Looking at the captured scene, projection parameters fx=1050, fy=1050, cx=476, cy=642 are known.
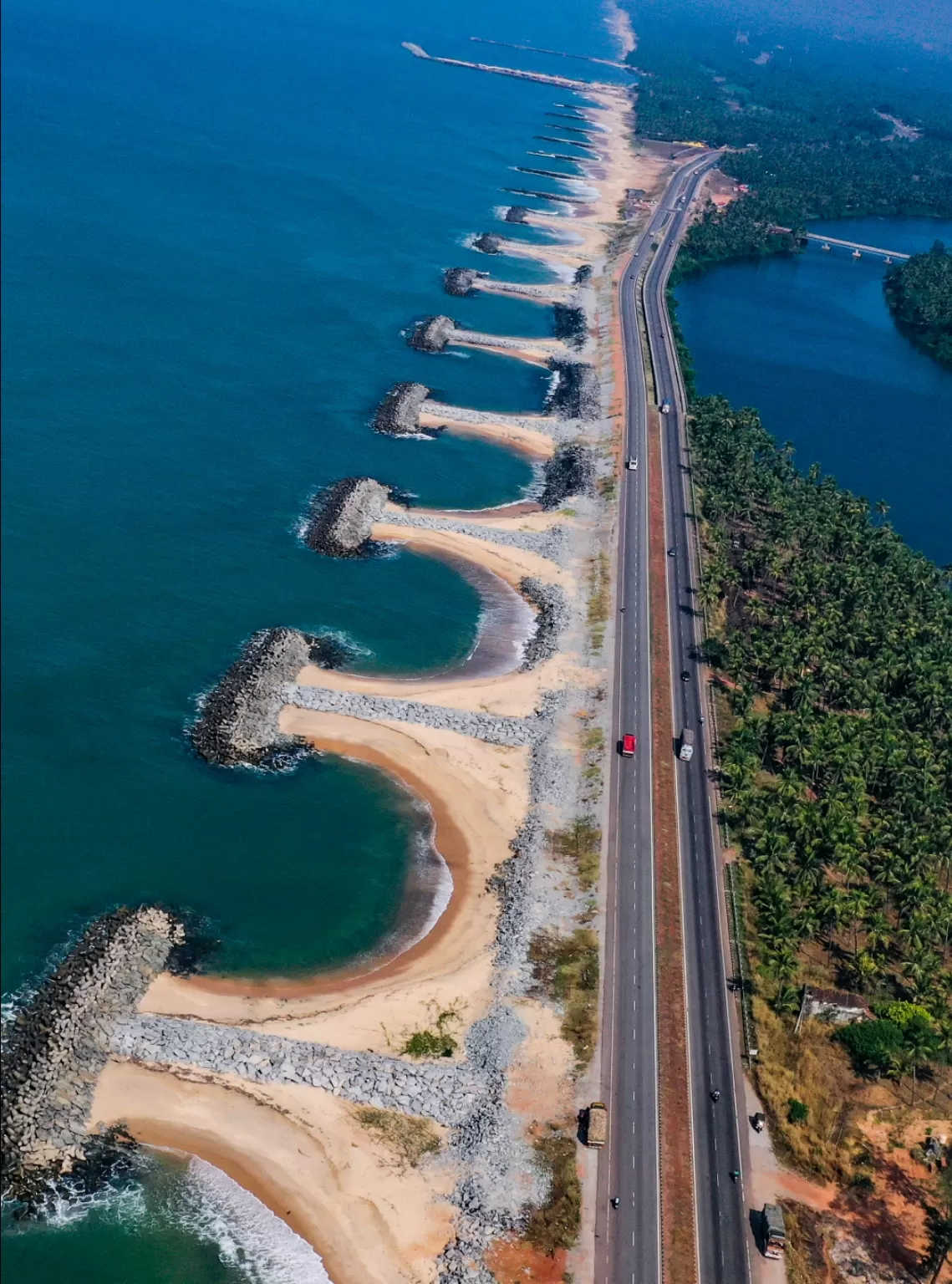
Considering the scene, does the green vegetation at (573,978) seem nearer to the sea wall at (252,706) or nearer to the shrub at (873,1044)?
the shrub at (873,1044)

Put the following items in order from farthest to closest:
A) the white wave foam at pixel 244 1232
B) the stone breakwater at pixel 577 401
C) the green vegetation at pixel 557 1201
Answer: the stone breakwater at pixel 577 401, the green vegetation at pixel 557 1201, the white wave foam at pixel 244 1232

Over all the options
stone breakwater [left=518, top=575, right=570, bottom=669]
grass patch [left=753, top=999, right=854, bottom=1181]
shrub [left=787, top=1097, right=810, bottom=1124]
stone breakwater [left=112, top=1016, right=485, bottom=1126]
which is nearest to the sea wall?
stone breakwater [left=518, top=575, right=570, bottom=669]

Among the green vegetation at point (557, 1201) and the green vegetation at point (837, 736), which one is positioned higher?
the green vegetation at point (837, 736)

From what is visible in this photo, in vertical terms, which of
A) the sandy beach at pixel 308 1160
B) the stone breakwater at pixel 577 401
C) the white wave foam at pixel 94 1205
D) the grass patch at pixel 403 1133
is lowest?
the white wave foam at pixel 94 1205

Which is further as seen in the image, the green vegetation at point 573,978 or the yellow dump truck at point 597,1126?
the green vegetation at point 573,978

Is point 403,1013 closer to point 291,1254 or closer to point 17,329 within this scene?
point 291,1254

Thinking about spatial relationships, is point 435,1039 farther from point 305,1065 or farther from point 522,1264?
point 522,1264

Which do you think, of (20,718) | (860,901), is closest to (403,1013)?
(860,901)

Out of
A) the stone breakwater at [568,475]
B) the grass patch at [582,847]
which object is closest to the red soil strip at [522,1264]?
the grass patch at [582,847]
